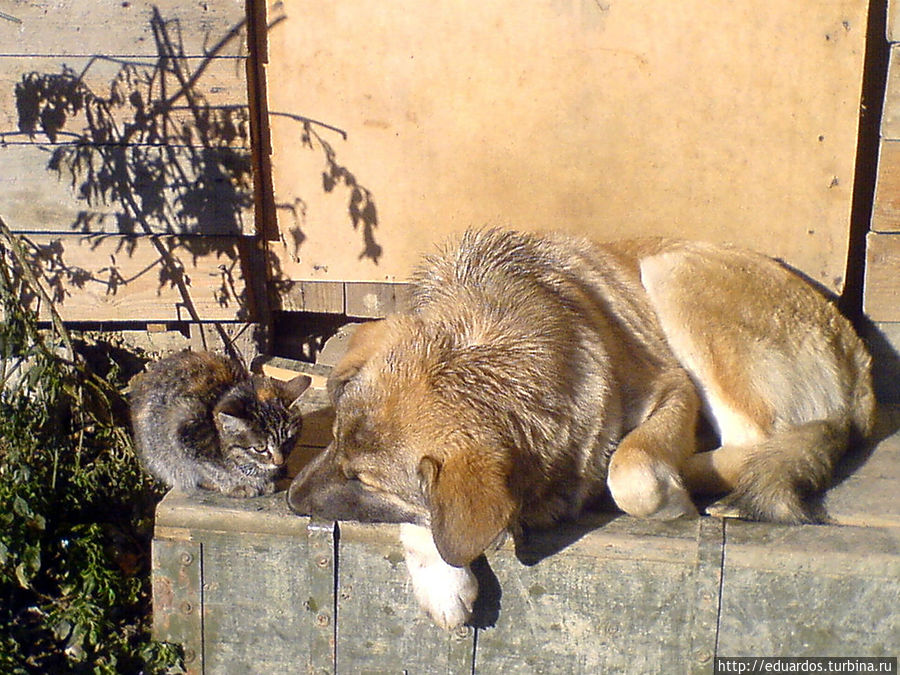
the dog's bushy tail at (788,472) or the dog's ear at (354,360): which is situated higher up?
the dog's ear at (354,360)

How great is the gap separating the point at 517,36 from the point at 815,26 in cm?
139

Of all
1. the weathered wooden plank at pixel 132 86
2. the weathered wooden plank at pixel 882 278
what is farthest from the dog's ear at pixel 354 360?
the weathered wooden plank at pixel 882 278

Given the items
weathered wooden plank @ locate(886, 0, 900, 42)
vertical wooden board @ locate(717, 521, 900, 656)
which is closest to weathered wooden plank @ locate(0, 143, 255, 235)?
vertical wooden board @ locate(717, 521, 900, 656)

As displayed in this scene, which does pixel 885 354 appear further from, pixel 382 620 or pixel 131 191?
pixel 131 191

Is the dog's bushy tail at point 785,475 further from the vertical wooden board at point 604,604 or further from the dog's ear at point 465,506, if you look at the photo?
the dog's ear at point 465,506

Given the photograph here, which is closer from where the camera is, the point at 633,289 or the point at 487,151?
the point at 633,289

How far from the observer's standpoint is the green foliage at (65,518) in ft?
12.1

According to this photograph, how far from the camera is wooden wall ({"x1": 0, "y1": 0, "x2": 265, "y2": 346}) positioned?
13.5 feet

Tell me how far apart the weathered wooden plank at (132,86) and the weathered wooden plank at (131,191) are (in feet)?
0.34

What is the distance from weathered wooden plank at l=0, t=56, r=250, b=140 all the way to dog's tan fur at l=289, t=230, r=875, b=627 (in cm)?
142

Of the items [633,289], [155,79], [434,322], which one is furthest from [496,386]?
[155,79]

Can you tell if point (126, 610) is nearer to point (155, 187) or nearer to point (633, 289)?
point (155, 187)

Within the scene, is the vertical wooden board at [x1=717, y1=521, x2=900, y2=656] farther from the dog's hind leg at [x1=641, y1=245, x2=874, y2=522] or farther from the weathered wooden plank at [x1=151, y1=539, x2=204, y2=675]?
the weathered wooden plank at [x1=151, y1=539, x2=204, y2=675]

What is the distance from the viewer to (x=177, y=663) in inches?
138
